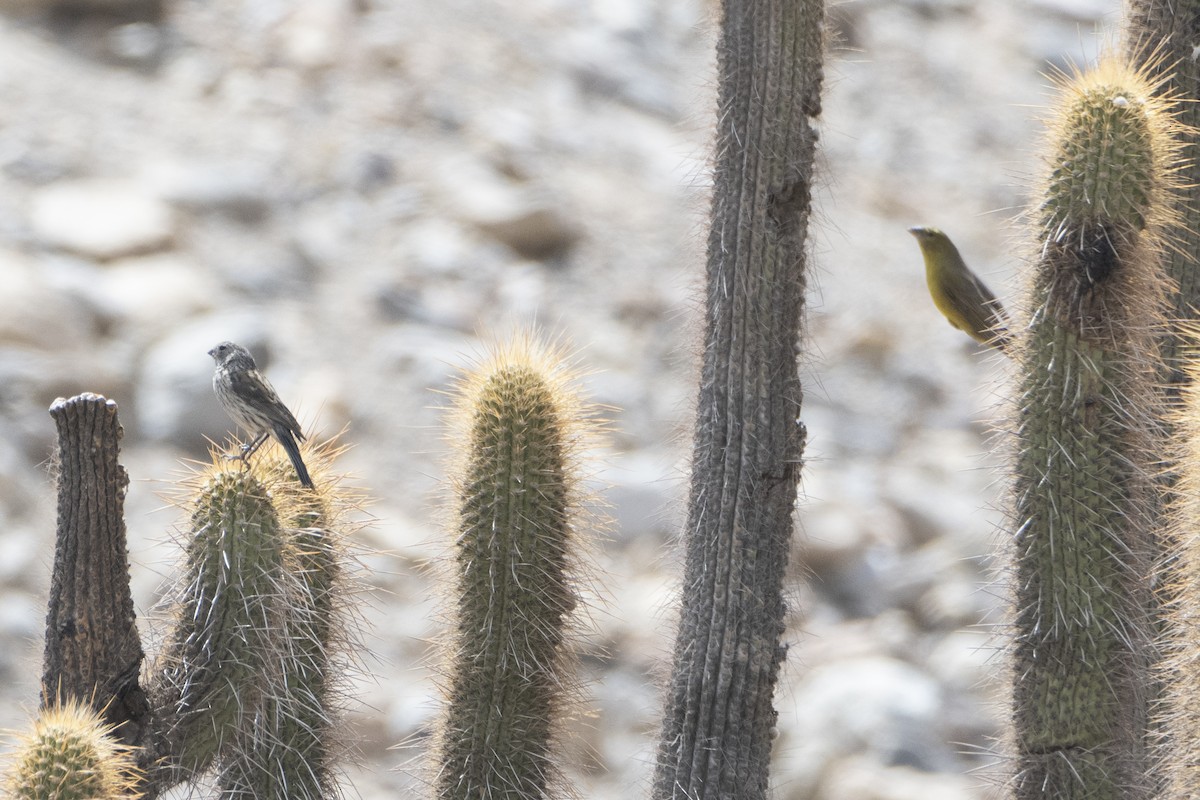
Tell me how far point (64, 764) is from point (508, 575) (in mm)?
1346

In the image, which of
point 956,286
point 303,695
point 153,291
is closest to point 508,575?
point 303,695

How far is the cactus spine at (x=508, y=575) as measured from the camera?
154 inches

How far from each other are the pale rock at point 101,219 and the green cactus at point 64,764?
7.67 meters

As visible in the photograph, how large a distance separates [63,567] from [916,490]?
8269 mm

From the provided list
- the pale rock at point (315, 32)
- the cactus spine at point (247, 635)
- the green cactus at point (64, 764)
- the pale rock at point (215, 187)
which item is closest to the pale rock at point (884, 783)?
the cactus spine at point (247, 635)

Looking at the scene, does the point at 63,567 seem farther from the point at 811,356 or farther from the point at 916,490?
the point at 916,490

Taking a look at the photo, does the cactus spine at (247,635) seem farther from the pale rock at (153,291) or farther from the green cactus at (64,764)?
the pale rock at (153,291)

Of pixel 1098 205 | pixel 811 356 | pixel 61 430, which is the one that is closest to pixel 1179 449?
pixel 1098 205

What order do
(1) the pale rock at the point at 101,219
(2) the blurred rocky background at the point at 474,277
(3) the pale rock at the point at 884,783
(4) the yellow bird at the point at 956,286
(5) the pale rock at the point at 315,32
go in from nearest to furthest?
(4) the yellow bird at the point at 956,286
(3) the pale rock at the point at 884,783
(2) the blurred rocky background at the point at 474,277
(1) the pale rock at the point at 101,219
(5) the pale rock at the point at 315,32

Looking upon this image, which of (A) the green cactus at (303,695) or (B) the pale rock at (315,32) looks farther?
(B) the pale rock at (315,32)

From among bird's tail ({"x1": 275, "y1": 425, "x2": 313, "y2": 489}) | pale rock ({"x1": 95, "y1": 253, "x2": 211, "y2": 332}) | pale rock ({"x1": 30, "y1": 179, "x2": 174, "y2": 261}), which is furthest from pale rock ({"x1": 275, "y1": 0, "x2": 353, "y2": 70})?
bird's tail ({"x1": 275, "y1": 425, "x2": 313, "y2": 489})

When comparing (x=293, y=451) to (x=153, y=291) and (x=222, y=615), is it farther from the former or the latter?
(x=153, y=291)

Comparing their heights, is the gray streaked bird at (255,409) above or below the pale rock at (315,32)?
below

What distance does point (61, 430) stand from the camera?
3.23m
